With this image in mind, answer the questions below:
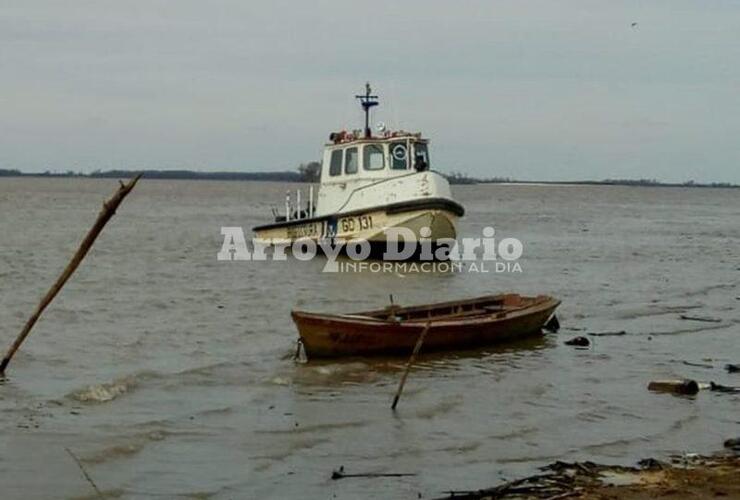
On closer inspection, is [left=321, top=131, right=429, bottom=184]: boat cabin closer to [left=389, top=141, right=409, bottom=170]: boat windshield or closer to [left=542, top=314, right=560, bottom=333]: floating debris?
[left=389, top=141, right=409, bottom=170]: boat windshield

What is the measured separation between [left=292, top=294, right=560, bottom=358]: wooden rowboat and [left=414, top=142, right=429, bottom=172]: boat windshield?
9731mm

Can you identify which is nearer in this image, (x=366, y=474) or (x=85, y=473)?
(x=366, y=474)

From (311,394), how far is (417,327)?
2.12 m

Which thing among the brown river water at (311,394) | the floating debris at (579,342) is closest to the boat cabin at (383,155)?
the brown river water at (311,394)

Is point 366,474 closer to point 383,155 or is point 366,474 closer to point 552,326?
point 552,326

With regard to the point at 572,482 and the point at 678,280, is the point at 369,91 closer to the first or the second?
the point at 678,280

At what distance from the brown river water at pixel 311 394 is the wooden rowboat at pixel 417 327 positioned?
217 mm

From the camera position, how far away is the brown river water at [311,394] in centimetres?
979

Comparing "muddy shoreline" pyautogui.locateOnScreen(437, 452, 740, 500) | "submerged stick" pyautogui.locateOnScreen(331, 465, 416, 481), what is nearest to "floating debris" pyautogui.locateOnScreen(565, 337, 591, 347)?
"muddy shoreline" pyautogui.locateOnScreen(437, 452, 740, 500)

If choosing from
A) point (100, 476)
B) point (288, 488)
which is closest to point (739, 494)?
point (288, 488)

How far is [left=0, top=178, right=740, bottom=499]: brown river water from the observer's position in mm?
9789

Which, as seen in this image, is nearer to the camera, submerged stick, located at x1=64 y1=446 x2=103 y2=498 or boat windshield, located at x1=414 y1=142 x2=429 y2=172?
submerged stick, located at x1=64 y1=446 x2=103 y2=498

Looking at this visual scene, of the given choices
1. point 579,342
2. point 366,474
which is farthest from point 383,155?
point 366,474

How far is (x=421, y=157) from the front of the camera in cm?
2692
